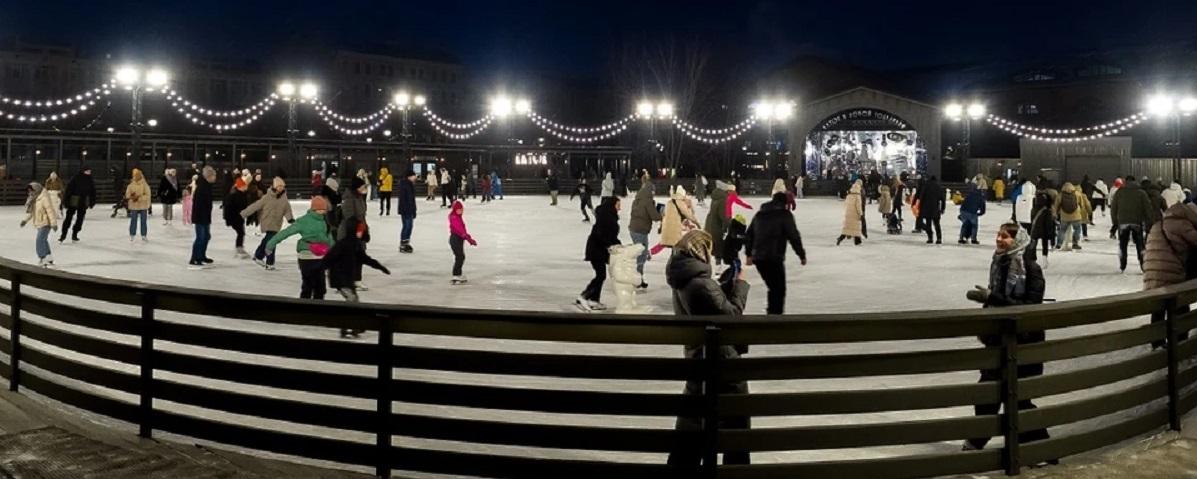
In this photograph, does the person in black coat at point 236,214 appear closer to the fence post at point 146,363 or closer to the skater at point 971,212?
the fence post at point 146,363

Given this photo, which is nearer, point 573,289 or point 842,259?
point 573,289

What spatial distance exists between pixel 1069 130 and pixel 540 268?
125 ft

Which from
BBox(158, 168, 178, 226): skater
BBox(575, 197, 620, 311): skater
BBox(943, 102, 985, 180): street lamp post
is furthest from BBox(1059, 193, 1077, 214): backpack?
BBox(943, 102, 985, 180): street lamp post

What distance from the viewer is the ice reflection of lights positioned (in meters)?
55.1

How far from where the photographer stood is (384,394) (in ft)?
14.8

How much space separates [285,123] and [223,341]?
5920cm

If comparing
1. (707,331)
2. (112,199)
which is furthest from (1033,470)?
(112,199)

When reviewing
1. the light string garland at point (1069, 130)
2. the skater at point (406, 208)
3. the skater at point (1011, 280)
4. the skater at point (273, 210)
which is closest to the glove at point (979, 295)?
the skater at point (1011, 280)

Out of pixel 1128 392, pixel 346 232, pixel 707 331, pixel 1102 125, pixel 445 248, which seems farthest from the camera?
pixel 1102 125

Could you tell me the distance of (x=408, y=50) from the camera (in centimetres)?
9694

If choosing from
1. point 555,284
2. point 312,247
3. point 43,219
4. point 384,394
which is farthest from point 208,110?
point 384,394

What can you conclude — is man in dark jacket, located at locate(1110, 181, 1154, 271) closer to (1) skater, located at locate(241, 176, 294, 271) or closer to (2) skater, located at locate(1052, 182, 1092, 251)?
(2) skater, located at locate(1052, 182, 1092, 251)

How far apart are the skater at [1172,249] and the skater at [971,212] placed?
1141 cm

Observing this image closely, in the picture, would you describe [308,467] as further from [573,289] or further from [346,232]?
[573,289]
